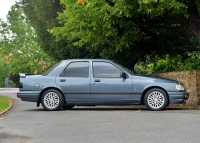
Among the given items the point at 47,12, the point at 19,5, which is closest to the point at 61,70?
the point at 47,12

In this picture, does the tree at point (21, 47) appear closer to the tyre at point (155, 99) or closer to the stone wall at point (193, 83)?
the stone wall at point (193, 83)

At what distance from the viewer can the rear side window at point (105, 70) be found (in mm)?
15047

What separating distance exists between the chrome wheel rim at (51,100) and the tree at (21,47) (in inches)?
2224

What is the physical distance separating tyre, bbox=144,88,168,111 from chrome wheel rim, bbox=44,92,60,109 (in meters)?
2.81

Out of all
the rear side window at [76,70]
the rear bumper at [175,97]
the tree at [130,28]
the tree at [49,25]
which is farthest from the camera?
the tree at [49,25]

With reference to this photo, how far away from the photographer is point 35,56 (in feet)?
240

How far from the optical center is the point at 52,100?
591 inches

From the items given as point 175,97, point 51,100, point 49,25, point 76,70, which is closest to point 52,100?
point 51,100

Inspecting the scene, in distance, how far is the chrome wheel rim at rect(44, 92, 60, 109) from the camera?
15.0 meters
